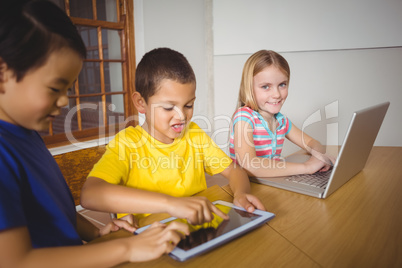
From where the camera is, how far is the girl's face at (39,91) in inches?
22.8

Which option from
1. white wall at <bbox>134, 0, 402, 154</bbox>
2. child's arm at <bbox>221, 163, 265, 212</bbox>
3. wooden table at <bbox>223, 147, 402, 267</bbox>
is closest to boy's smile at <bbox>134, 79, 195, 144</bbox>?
child's arm at <bbox>221, 163, 265, 212</bbox>

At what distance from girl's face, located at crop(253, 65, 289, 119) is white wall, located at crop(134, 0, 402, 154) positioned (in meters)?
1.52

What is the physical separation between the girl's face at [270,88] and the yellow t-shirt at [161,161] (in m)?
0.44

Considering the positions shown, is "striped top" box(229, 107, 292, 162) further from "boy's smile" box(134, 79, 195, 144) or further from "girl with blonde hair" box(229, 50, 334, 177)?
"boy's smile" box(134, 79, 195, 144)

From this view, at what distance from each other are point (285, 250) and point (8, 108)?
64 cm

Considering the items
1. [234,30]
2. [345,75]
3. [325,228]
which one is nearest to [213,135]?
[234,30]

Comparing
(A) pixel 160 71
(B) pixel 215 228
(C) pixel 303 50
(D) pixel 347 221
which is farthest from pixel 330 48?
(B) pixel 215 228

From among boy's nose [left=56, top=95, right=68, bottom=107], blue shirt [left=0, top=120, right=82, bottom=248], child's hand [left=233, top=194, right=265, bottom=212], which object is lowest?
child's hand [left=233, top=194, right=265, bottom=212]

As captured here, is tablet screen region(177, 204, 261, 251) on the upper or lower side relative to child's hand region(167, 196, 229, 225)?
lower

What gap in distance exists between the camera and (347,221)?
2.80 ft

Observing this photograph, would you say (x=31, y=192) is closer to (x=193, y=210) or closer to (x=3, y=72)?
(x=3, y=72)

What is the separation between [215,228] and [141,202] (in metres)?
0.20

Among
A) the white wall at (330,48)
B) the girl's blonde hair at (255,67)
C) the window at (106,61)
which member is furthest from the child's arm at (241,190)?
the white wall at (330,48)

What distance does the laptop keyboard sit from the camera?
1.12 metres
